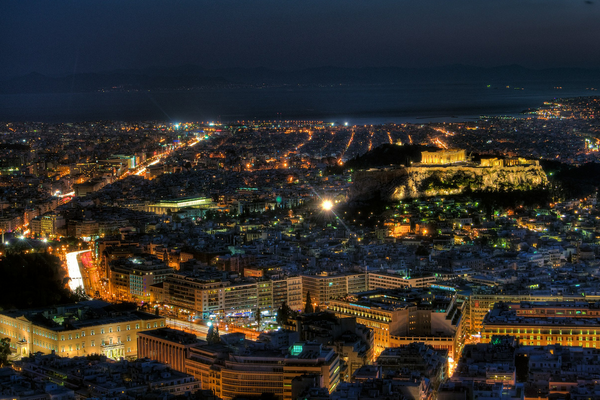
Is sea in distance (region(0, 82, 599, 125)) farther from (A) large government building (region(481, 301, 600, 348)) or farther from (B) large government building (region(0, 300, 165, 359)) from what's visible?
(B) large government building (region(0, 300, 165, 359))

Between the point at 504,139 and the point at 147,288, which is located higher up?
the point at 504,139

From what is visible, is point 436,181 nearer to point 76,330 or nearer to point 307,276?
point 307,276

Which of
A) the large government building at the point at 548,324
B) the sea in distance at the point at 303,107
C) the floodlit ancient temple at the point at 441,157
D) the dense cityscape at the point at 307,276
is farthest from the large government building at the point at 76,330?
the sea in distance at the point at 303,107

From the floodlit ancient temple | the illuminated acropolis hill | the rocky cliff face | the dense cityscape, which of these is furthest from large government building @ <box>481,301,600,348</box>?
the floodlit ancient temple

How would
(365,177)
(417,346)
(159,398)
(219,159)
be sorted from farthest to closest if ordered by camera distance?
(219,159) < (365,177) < (417,346) < (159,398)

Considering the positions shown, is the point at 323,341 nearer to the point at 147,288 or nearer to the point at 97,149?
the point at 147,288

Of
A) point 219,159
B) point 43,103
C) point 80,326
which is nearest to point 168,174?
point 219,159
